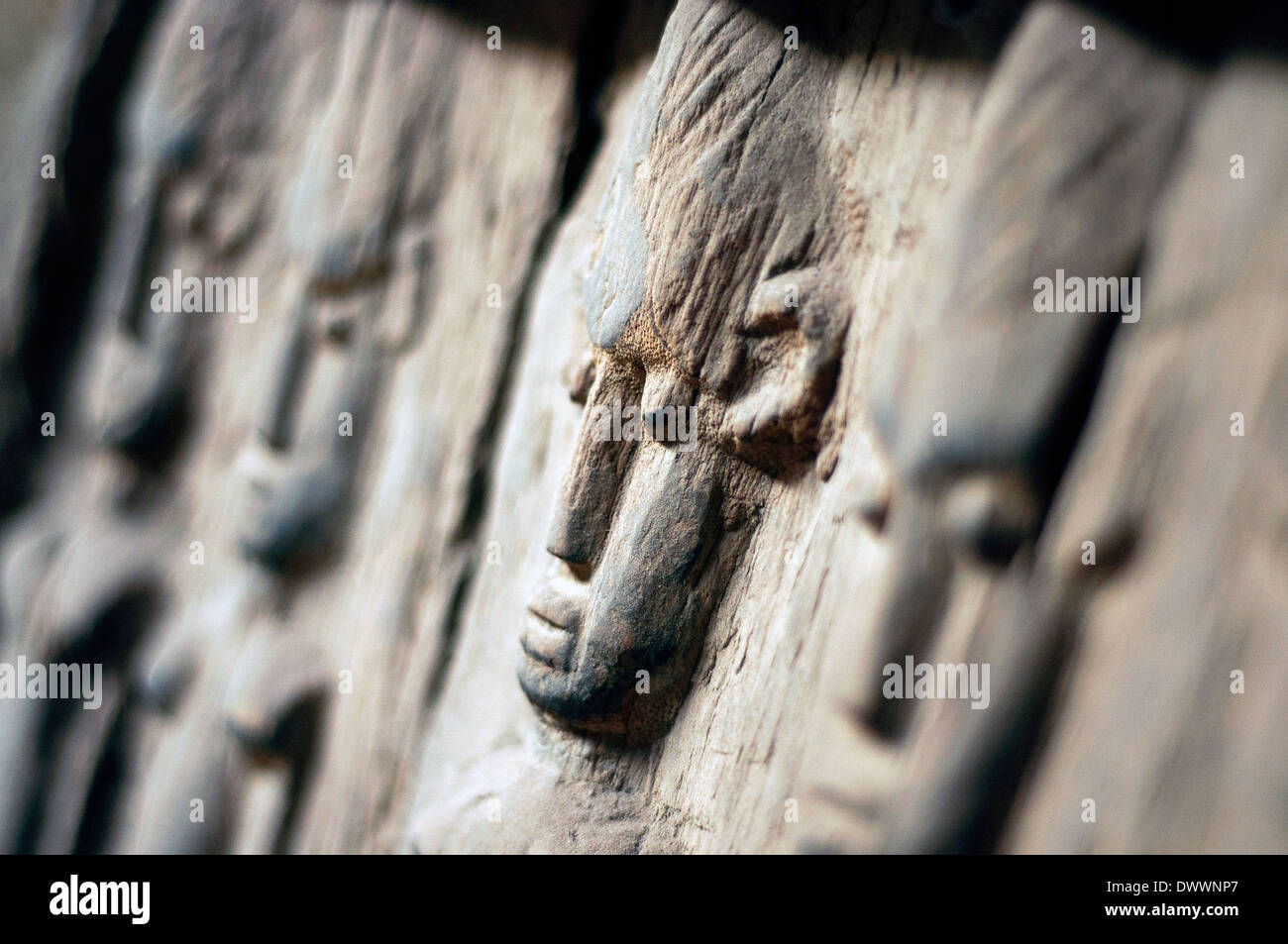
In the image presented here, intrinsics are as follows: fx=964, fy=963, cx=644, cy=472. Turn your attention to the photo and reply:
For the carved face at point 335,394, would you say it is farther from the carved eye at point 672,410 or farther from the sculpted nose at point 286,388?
the carved eye at point 672,410

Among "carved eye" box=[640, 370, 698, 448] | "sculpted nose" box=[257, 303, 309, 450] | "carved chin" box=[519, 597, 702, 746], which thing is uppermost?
"carved eye" box=[640, 370, 698, 448]

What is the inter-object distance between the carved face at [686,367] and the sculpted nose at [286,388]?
1.95 feet

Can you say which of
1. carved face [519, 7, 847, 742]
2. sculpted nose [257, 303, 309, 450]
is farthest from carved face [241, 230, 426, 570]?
carved face [519, 7, 847, 742]

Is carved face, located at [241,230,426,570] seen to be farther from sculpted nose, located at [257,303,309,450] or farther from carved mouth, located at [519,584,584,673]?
carved mouth, located at [519,584,584,673]

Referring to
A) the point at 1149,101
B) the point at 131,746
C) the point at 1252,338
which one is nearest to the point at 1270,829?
Answer: the point at 1252,338

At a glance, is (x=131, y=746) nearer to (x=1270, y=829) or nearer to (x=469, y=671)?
(x=469, y=671)

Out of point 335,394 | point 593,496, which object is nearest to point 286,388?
point 335,394

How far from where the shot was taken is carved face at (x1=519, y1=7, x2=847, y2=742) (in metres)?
0.84

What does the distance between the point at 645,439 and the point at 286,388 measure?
0.67 m

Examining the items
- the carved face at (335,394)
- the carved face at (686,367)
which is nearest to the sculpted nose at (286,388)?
the carved face at (335,394)

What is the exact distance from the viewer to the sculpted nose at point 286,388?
4.44 feet

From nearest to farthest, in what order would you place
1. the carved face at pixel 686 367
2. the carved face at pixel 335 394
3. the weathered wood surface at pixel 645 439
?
1. the weathered wood surface at pixel 645 439
2. the carved face at pixel 686 367
3. the carved face at pixel 335 394

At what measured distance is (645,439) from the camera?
36.4 inches

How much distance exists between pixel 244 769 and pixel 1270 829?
1.22 metres
